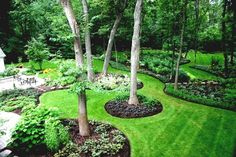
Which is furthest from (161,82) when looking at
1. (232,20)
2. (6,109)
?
(6,109)

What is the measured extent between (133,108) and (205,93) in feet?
21.1

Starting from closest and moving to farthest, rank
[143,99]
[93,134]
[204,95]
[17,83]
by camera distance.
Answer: [93,134] → [143,99] → [204,95] → [17,83]

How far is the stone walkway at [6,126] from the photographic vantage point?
9178 millimetres

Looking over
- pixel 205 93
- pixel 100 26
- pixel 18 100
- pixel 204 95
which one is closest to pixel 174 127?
pixel 204 95

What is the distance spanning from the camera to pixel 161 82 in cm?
2073

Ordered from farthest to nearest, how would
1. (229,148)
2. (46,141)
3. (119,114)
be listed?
(119,114) → (229,148) → (46,141)

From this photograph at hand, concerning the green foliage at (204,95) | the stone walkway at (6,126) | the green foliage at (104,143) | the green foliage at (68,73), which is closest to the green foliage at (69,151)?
the green foliage at (104,143)

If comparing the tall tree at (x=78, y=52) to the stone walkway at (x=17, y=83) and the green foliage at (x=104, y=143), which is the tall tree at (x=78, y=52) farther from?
the stone walkway at (x=17, y=83)

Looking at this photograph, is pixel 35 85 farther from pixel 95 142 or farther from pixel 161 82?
pixel 95 142

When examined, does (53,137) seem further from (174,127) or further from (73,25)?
(174,127)

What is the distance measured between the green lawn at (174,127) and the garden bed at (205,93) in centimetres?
48

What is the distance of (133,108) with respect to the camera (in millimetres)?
13945

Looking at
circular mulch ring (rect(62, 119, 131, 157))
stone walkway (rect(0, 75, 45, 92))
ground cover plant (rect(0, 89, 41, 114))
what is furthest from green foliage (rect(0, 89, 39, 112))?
circular mulch ring (rect(62, 119, 131, 157))

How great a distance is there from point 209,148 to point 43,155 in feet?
22.1
